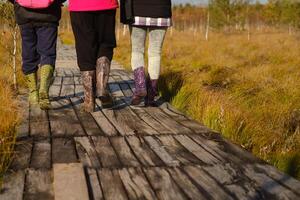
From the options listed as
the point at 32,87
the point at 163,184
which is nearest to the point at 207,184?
the point at 163,184

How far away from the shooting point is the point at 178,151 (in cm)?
335

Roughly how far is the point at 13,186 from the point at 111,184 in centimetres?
53

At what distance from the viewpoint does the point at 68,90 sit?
6270mm

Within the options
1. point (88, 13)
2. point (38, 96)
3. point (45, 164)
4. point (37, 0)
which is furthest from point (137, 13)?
point (45, 164)

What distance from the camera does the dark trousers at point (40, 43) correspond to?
500cm

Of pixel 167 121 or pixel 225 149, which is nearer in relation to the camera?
pixel 225 149

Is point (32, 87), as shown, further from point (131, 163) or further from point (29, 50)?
point (131, 163)

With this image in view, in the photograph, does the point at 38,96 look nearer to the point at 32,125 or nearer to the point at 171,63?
the point at 32,125

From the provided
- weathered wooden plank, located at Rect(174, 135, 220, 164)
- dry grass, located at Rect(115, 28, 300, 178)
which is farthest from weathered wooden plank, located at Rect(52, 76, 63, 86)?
weathered wooden plank, located at Rect(174, 135, 220, 164)

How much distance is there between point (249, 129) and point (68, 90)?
2.76 meters

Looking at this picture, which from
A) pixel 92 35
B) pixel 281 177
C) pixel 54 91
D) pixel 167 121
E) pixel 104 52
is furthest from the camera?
pixel 54 91

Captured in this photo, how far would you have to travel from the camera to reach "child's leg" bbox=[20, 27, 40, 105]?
5.05 m

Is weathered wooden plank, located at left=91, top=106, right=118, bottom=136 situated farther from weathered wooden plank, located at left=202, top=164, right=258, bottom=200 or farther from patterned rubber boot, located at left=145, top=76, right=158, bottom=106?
weathered wooden plank, located at left=202, top=164, right=258, bottom=200

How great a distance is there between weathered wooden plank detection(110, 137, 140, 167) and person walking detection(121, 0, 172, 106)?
1.55 metres
